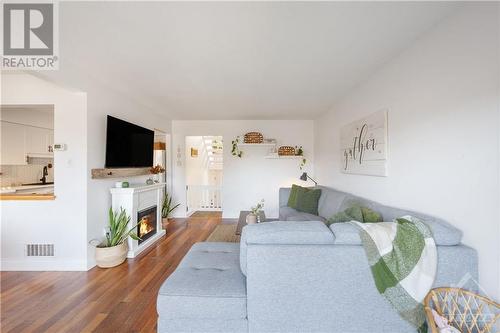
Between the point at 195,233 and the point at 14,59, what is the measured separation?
3.26 metres

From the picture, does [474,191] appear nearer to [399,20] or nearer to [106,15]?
[399,20]

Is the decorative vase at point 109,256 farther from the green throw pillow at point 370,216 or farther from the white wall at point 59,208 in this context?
the green throw pillow at point 370,216

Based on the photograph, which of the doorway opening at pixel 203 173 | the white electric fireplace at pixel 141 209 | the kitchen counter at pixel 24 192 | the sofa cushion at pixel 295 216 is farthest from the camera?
the doorway opening at pixel 203 173

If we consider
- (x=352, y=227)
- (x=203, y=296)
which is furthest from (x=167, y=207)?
(x=352, y=227)

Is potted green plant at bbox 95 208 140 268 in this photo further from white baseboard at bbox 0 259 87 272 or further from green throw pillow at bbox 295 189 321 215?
green throw pillow at bbox 295 189 321 215

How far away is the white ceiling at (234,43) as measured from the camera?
54.4 inches

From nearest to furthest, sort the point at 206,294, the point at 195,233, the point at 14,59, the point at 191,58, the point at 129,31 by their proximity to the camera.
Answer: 1. the point at 206,294
2. the point at 129,31
3. the point at 14,59
4. the point at 191,58
5. the point at 195,233

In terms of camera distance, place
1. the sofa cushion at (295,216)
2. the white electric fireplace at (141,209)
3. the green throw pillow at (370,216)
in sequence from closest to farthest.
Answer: the green throw pillow at (370,216) < the white electric fireplace at (141,209) < the sofa cushion at (295,216)

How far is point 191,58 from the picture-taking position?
200cm

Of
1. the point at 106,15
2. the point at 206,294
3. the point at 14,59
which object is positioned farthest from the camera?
the point at 14,59

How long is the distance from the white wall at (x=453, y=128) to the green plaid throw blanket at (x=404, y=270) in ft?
1.15

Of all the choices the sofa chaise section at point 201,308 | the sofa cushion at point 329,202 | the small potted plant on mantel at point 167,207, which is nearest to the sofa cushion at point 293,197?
the sofa cushion at point 329,202

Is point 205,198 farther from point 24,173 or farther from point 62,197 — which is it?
point 24,173

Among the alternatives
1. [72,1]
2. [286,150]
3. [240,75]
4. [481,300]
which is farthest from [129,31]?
[286,150]
